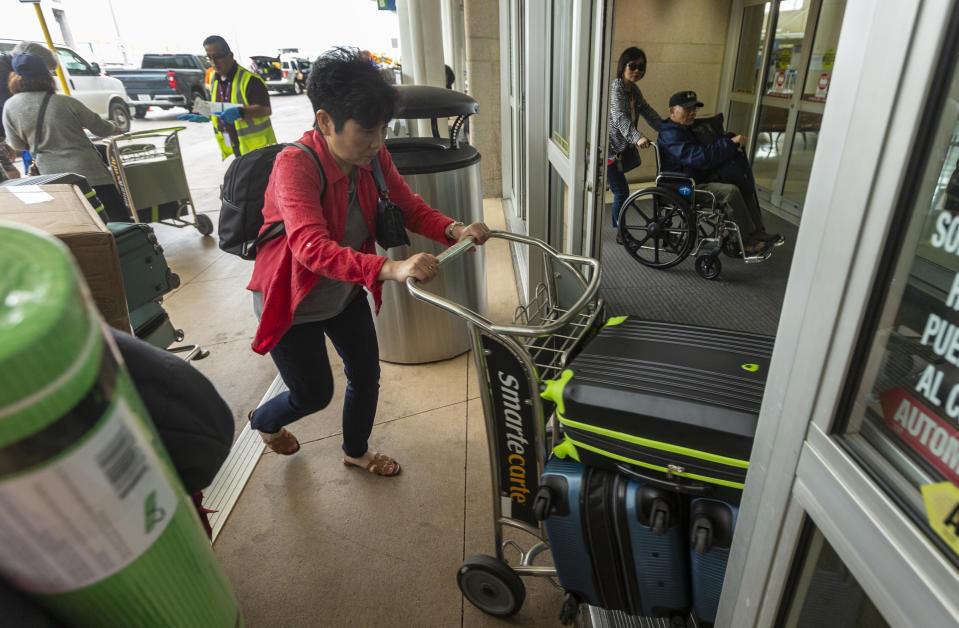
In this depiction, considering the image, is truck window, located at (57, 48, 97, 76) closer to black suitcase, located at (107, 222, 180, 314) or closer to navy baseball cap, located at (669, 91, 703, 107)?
black suitcase, located at (107, 222, 180, 314)

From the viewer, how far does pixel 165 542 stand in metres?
0.45

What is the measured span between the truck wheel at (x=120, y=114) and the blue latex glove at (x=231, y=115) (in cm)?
983

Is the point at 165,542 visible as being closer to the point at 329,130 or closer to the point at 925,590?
the point at 925,590

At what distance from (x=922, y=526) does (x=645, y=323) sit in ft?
3.17

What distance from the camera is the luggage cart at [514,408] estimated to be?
1.33 meters

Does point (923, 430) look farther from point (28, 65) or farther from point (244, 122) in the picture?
point (244, 122)

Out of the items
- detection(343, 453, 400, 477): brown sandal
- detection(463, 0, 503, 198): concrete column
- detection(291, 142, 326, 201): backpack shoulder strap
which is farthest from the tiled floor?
detection(463, 0, 503, 198): concrete column

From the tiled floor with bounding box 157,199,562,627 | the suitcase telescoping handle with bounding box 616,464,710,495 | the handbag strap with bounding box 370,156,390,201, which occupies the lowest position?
the tiled floor with bounding box 157,199,562,627

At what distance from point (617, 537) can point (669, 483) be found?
20cm

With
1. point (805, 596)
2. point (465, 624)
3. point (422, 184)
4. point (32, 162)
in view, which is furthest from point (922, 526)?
point (32, 162)

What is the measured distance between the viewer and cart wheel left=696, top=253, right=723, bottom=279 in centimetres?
418

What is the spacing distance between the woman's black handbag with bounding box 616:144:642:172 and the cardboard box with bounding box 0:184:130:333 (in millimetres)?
4015

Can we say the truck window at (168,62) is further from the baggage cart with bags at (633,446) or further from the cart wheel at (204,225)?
the baggage cart with bags at (633,446)

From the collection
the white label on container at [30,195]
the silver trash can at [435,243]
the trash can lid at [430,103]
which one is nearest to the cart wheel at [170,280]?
the silver trash can at [435,243]
